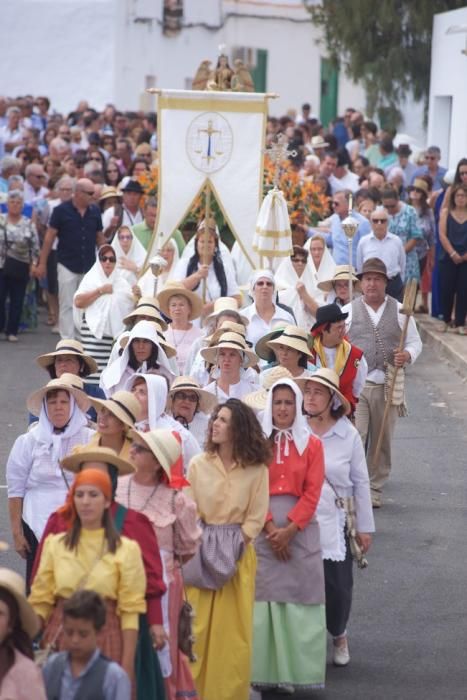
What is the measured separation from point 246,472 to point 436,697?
5.10ft

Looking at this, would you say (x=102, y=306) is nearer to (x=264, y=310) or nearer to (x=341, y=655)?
(x=264, y=310)

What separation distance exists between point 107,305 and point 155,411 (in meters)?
5.32

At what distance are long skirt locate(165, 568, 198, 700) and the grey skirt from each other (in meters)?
0.97

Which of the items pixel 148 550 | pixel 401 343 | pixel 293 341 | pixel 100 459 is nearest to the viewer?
pixel 148 550

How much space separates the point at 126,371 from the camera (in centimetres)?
1000

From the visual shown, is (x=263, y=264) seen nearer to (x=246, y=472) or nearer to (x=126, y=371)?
(x=126, y=371)

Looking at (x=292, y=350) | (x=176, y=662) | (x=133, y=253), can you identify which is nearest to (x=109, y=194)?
(x=133, y=253)

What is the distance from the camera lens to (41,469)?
321 inches

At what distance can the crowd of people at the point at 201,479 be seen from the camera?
6.24m

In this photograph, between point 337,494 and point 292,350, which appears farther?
point 292,350

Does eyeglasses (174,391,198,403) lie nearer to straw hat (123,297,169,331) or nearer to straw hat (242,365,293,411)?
straw hat (242,365,293,411)

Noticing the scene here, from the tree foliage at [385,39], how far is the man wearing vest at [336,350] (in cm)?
1966

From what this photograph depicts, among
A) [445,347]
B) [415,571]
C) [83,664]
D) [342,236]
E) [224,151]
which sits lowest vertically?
[445,347]

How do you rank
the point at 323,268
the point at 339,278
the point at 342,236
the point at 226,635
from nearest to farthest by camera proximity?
1. the point at 226,635
2. the point at 339,278
3. the point at 323,268
4. the point at 342,236
